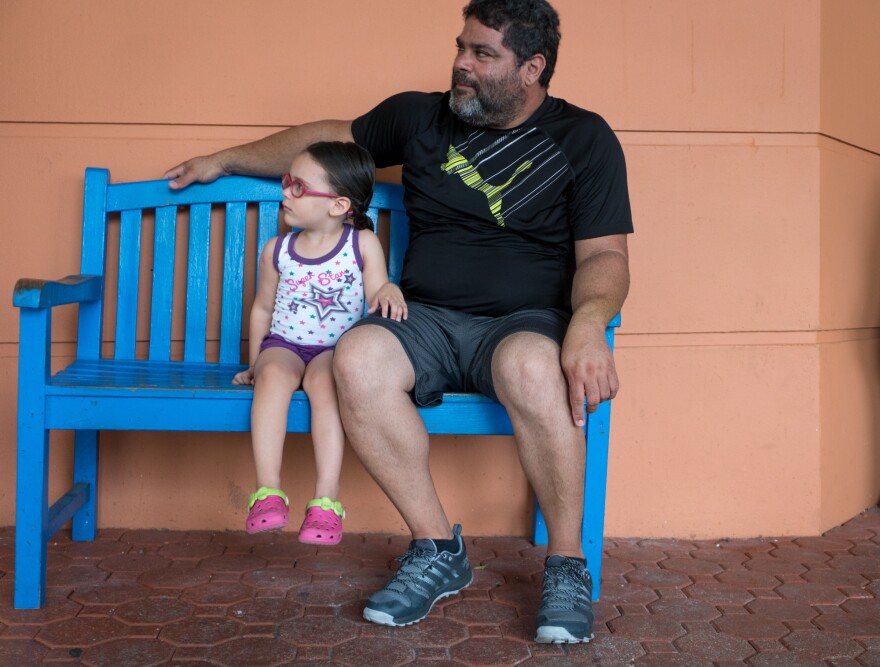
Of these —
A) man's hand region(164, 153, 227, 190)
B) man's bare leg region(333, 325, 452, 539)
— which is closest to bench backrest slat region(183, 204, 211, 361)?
man's hand region(164, 153, 227, 190)

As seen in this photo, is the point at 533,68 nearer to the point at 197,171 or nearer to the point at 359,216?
the point at 359,216

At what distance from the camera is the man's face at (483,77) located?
2.80m

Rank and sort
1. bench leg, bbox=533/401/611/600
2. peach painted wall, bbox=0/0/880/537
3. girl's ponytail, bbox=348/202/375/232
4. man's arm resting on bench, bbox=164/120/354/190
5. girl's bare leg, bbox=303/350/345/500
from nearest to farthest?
1. girl's bare leg, bbox=303/350/345/500
2. bench leg, bbox=533/401/611/600
3. girl's ponytail, bbox=348/202/375/232
4. man's arm resting on bench, bbox=164/120/354/190
5. peach painted wall, bbox=0/0/880/537

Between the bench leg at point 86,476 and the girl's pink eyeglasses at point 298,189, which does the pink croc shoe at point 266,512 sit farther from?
the bench leg at point 86,476

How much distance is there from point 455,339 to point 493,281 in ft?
0.73

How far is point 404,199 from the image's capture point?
3053 millimetres

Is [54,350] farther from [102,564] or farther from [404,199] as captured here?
[404,199]

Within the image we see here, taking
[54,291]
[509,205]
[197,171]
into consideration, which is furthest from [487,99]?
[54,291]

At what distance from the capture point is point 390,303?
2.72 metres

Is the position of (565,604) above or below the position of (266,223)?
below

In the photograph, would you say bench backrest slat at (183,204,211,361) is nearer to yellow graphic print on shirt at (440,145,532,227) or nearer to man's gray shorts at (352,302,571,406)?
man's gray shorts at (352,302,571,406)

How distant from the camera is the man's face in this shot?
9.20ft

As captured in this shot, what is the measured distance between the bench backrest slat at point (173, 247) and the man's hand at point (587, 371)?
1006mm

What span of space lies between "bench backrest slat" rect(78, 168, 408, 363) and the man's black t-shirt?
32 centimetres
